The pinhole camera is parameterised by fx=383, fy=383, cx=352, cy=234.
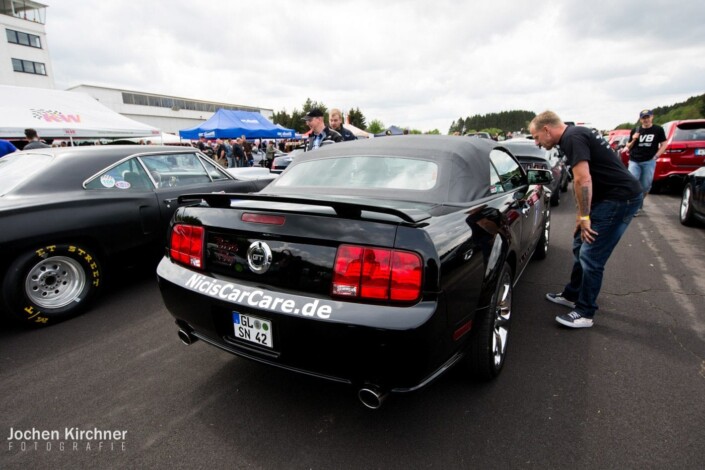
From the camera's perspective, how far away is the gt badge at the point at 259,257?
189cm

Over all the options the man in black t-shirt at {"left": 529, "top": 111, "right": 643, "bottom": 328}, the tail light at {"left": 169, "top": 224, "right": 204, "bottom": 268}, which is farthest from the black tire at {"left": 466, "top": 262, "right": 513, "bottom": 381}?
the tail light at {"left": 169, "top": 224, "right": 204, "bottom": 268}

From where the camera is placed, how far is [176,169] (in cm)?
466

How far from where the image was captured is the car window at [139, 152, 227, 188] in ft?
14.3

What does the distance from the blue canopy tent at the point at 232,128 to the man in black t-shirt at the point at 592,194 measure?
1760 cm

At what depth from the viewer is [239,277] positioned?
2.00m

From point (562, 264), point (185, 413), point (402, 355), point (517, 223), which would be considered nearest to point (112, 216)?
point (185, 413)

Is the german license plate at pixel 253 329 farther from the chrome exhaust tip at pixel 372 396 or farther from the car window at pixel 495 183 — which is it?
the car window at pixel 495 183

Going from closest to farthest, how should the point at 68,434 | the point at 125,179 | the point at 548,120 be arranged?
the point at 68,434 < the point at 548,120 < the point at 125,179

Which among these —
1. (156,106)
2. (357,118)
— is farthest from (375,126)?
(156,106)

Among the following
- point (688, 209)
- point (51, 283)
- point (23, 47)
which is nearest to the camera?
point (51, 283)

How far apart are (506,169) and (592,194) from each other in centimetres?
69

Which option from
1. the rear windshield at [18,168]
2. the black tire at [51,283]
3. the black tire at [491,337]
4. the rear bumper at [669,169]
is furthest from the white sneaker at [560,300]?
the rear bumper at [669,169]

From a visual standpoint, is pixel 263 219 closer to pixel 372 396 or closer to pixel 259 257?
pixel 259 257

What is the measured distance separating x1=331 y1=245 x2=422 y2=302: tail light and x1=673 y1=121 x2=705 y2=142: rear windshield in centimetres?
1004
